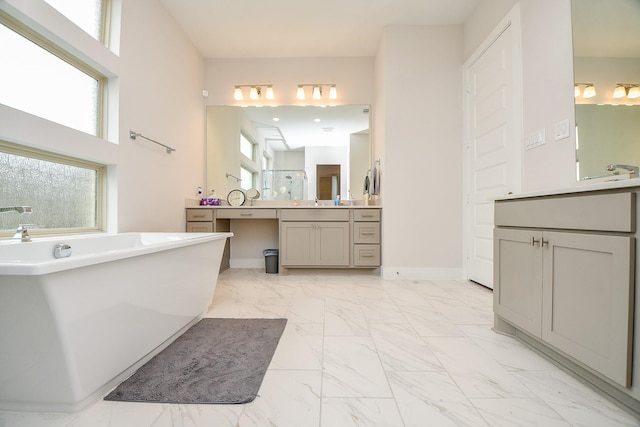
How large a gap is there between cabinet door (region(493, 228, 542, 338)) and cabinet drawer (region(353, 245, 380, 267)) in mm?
1652

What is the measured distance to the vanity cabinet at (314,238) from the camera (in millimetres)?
3414

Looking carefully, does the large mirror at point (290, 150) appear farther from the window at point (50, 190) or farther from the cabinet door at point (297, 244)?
the window at point (50, 190)

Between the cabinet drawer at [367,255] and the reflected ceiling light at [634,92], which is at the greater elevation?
the reflected ceiling light at [634,92]

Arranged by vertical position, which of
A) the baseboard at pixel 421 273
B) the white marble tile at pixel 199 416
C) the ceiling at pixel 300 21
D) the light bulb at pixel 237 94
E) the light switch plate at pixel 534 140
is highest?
the ceiling at pixel 300 21

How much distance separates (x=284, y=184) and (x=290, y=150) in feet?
1.55

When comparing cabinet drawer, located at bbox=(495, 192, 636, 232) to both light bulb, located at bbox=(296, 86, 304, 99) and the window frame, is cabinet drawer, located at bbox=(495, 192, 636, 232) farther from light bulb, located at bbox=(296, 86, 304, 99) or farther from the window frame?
light bulb, located at bbox=(296, 86, 304, 99)

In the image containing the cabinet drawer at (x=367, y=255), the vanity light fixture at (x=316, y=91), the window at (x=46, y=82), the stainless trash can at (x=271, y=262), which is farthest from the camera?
the vanity light fixture at (x=316, y=91)

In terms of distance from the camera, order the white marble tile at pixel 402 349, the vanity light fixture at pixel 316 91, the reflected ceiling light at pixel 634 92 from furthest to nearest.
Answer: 1. the vanity light fixture at pixel 316 91
2. the reflected ceiling light at pixel 634 92
3. the white marble tile at pixel 402 349

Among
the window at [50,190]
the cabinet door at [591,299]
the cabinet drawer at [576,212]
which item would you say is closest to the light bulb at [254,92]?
the window at [50,190]

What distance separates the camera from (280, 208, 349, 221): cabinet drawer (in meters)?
3.43

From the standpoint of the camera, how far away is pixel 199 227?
3453 mm

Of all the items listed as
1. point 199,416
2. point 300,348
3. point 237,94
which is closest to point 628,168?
point 300,348

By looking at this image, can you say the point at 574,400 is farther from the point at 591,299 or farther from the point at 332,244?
the point at 332,244

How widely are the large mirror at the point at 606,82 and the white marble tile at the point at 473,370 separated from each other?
1.21 m
